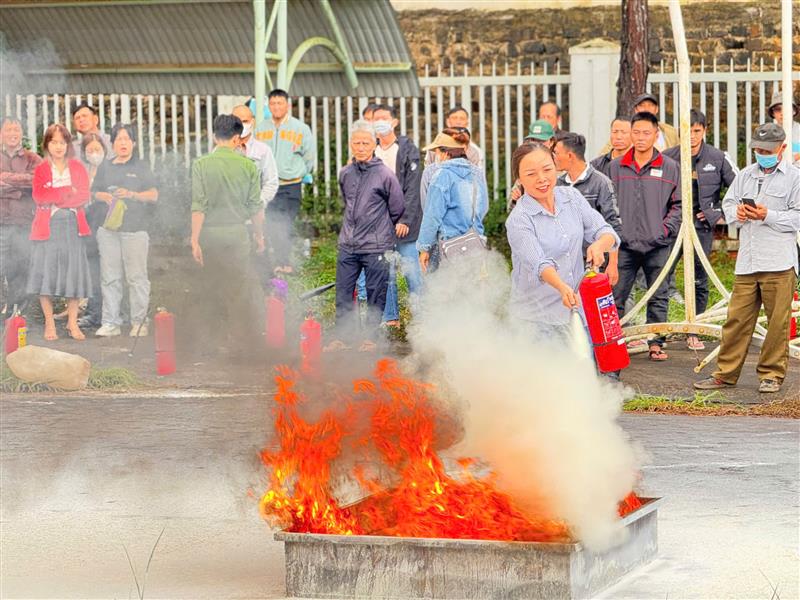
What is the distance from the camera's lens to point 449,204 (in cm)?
1097

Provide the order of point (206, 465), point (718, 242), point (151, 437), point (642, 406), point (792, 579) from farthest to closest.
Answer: point (718, 242) → point (642, 406) → point (151, 437) → point (206, 465) → point (792, 579)

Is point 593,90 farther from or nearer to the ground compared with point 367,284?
farther from the ground

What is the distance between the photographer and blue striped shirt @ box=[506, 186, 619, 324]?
25.0 ft

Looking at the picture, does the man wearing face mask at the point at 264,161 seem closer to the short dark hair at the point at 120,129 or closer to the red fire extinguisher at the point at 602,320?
the short dark hair at the point at 120,129

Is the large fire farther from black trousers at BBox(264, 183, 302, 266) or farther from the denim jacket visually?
black trousers at BBox(264, 183, 302, 266)

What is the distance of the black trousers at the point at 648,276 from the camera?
11477mm

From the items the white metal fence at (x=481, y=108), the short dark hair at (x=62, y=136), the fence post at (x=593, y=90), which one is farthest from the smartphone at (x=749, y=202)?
the fence post at (x=593, y=90)

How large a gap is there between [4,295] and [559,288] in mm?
7071

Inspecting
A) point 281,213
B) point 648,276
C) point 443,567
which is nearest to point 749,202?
point 648,276

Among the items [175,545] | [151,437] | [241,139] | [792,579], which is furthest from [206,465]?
[241,139]

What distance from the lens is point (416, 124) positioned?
18.6 m

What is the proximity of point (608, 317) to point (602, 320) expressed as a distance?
0.05 metres

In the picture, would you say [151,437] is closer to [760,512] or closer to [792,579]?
[760,512]

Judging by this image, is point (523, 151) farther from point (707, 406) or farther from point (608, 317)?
point (707, 406)
